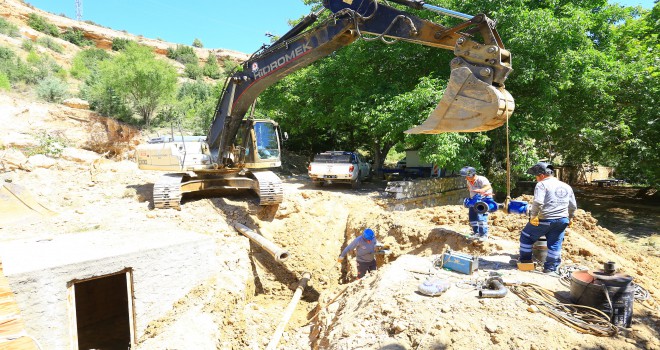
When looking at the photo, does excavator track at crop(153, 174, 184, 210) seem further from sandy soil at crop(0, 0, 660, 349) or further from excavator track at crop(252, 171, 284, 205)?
excavator track at crop(252, 171, 284, 205)

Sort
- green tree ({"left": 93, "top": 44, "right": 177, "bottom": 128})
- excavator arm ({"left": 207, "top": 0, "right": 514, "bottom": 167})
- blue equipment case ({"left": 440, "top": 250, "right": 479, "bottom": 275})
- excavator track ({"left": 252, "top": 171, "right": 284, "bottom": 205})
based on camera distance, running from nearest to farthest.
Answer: excavator arm ({"left": 207, "top": 0, "right": 514, "bottom": 167})
blue equipment case ({"left": 440, "top": 250, "right": 479, "bottom": 275})
excavator track ({"left": 252, "top": 171, "right": 284, "bottom": 205})
green tree ({"left": 93, "top": 44, "right": 177, "bottom": 128})

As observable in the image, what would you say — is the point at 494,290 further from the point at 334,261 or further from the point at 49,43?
the point at 49,43

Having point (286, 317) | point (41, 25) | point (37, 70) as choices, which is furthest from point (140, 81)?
point (41, 25)

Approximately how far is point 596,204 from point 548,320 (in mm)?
14931

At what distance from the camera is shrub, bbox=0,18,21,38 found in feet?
99.0

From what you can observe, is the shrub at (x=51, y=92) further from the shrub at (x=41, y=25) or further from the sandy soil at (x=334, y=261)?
the shrub at (x=41, y=25)

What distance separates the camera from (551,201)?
4.95 meters

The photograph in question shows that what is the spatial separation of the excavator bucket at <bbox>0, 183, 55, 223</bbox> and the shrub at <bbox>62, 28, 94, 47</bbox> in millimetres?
37464

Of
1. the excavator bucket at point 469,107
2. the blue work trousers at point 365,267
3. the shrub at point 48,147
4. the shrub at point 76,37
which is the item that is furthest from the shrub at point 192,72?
the excavator bucket at point 469,107

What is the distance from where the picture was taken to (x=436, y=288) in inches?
176

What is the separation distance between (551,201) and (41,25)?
156 ft

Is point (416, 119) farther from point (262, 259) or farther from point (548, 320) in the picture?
point (548, 320)

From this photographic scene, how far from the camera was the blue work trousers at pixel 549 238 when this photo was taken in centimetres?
499

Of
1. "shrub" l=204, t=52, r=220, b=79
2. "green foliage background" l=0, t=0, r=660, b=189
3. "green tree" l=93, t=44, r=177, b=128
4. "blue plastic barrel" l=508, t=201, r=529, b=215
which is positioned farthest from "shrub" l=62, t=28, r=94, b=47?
"blue plastic barrel" l=508, t=201, r=529, b=215
